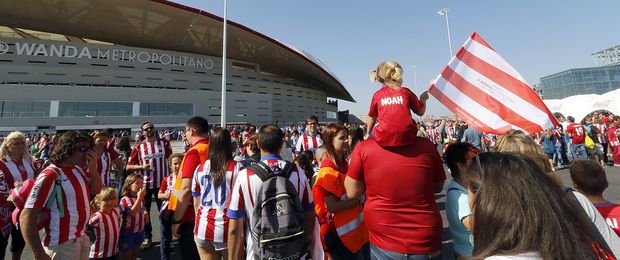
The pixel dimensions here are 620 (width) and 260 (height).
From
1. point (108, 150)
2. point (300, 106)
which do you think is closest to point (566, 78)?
point (300, 106)

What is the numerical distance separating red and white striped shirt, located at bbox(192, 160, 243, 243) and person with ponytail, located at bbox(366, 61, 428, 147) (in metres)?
1.38

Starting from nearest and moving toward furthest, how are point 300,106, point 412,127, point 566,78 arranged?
1. point 412,127
2. point 300,106
3. point 566,78

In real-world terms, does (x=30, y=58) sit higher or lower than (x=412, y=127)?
higher

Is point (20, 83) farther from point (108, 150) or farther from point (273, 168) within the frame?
point (273, 168)

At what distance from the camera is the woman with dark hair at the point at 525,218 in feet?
2.17

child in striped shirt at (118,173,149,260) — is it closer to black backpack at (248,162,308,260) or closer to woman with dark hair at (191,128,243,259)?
woman with dark hair at (191,128,243,259)

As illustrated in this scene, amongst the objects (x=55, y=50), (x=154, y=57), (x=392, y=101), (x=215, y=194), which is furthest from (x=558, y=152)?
(x=55, y=50)

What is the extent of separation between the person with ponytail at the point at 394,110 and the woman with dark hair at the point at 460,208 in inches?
17.0

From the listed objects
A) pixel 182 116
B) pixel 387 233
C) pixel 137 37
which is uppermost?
pixel 137 37

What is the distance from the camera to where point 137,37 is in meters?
32.8

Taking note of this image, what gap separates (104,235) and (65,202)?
0.73m

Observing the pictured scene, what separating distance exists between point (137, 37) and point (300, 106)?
27102mm

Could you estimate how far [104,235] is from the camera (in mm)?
2506

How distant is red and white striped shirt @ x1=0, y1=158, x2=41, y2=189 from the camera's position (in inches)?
109
